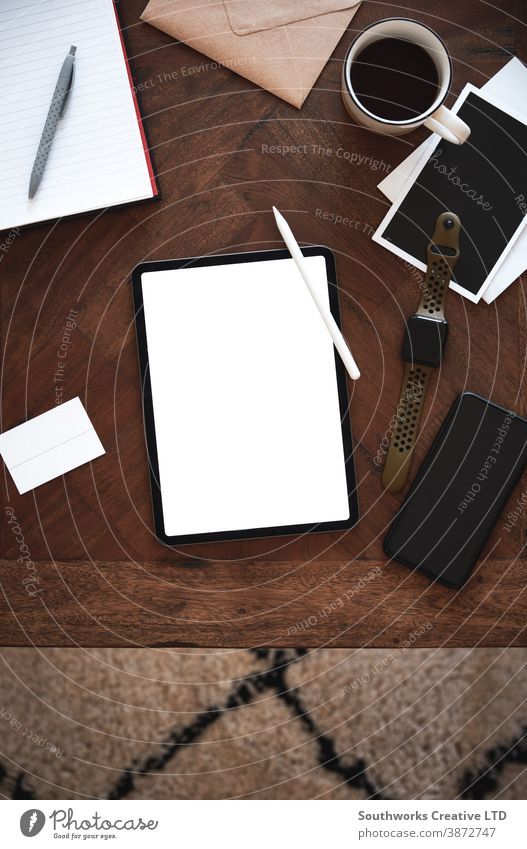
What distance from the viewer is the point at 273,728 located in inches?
27.4

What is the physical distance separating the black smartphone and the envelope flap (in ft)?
1.33

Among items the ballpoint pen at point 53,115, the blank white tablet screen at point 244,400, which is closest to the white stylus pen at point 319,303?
the blank white tablet screen at point 244,400

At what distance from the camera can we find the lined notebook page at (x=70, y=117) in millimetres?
623

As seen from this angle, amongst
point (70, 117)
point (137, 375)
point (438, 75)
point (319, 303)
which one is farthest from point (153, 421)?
point (438, 75)

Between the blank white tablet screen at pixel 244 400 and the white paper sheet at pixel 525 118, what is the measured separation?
0.11 m

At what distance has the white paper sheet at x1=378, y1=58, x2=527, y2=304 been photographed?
0.62 m

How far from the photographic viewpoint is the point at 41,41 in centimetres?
62

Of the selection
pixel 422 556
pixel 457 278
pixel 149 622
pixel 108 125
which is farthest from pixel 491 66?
pixel 149 622

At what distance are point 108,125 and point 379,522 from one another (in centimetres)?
48

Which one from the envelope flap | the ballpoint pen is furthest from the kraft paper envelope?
the ballpoint pen

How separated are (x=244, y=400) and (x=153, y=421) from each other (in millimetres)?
93

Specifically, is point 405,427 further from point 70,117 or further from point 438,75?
point 70,117

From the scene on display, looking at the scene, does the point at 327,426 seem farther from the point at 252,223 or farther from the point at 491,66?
the point at 491,66

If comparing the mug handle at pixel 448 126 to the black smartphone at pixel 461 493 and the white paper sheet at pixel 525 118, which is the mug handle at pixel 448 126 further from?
the black smartphone at pixel 461 493
